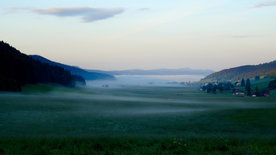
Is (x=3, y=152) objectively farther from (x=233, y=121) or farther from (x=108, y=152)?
(x=233, y=121)

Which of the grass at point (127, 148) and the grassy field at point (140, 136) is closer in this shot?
the grass at point (127, 148)

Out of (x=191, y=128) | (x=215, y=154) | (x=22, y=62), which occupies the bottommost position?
(x=191, y=128)

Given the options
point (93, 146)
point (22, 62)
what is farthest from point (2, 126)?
point (22, 62)

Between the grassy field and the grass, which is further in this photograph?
the grassy field

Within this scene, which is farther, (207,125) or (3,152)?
(207,125)

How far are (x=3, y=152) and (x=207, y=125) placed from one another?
2186 centimetres

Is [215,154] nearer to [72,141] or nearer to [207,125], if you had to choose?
[72,141]

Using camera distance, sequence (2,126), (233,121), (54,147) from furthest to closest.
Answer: (233,121) → (2,126) → (54,147)

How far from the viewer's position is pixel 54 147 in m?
13.5

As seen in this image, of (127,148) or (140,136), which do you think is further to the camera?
(140,136)

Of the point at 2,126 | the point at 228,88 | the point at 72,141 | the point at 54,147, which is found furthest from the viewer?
the point at 228,88

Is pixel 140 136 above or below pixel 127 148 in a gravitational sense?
below

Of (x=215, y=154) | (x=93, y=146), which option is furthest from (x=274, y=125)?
(x=93, y=146)

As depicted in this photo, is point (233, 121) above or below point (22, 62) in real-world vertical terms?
below
